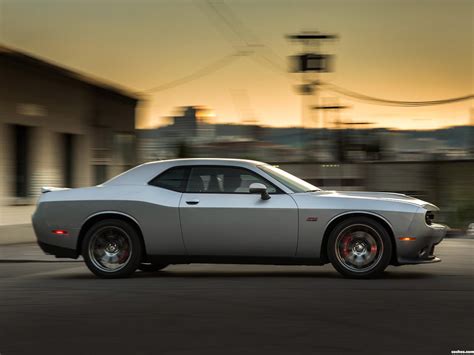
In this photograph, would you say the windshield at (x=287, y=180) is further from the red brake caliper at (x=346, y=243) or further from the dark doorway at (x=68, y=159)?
the dark doorway at (x=68, y=159)

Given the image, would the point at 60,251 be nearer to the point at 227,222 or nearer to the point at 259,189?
the point at 227,222

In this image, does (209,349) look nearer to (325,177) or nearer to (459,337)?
(459,337)

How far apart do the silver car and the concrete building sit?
11655mm

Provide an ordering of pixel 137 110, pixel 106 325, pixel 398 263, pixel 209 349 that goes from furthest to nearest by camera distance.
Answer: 1. pixel 137 110
2. pixel 398 263
3. pixel 106 325
4. pixel 209 349

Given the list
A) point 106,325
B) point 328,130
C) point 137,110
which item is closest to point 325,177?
point 328,130

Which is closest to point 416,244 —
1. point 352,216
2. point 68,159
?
point 352,216

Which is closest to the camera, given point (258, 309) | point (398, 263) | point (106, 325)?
point (106, 325)

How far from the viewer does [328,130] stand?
2717 centimetres

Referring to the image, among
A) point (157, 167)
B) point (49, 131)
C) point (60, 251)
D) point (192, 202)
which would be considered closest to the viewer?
point (192, 202)

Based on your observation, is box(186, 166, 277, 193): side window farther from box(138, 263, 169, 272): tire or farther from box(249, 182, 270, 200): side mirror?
box(138, 263, 169, 272): tire

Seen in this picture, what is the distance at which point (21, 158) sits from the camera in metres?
23.7

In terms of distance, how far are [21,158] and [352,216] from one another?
15.0 m

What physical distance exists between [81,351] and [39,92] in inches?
759

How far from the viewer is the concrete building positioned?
74.0 feet
